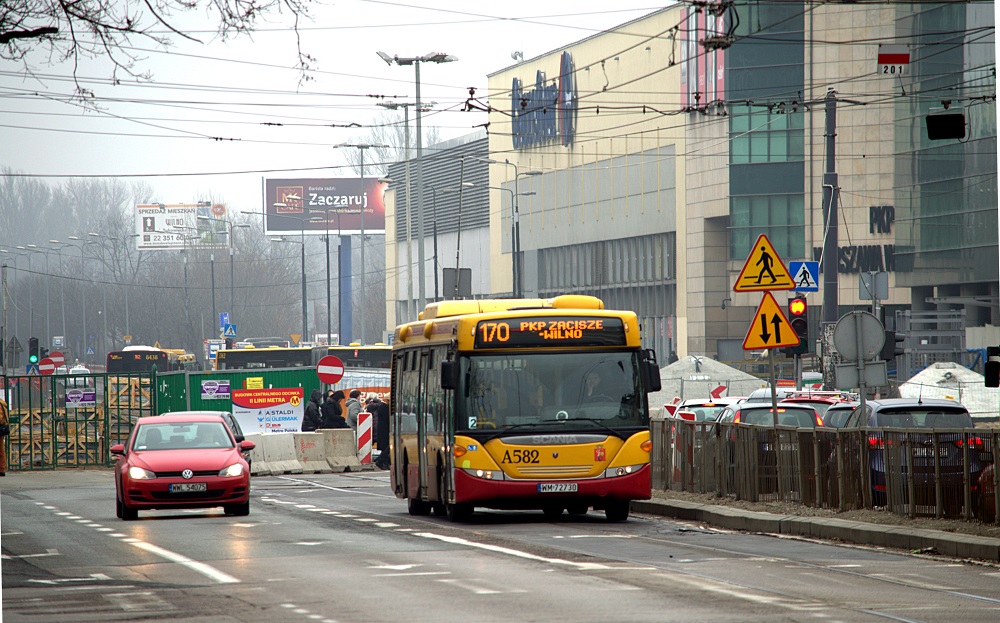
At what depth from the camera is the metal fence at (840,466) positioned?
52.5 feet

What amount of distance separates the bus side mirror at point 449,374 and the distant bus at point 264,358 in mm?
44180

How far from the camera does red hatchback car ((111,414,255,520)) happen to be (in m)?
20.9

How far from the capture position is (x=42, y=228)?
83.6 meters

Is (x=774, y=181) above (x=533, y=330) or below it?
above

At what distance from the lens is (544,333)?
1953cm

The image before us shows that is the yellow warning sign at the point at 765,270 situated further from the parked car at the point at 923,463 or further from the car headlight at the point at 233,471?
the car headlight at the point at 233,471

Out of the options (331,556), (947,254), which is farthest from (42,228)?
(331,556)

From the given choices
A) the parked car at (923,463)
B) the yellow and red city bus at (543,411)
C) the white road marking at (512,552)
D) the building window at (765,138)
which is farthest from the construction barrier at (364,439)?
the building window at (765,138)

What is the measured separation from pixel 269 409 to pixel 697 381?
42.5 ft

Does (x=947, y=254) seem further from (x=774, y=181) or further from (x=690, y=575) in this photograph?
(x=690, y=575)

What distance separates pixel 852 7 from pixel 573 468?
185 ft

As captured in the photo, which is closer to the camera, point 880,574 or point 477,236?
point 880,574

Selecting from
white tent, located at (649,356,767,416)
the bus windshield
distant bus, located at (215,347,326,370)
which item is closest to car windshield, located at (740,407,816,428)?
the bus windshield

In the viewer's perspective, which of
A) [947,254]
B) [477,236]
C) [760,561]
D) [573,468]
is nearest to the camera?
[760,561]
